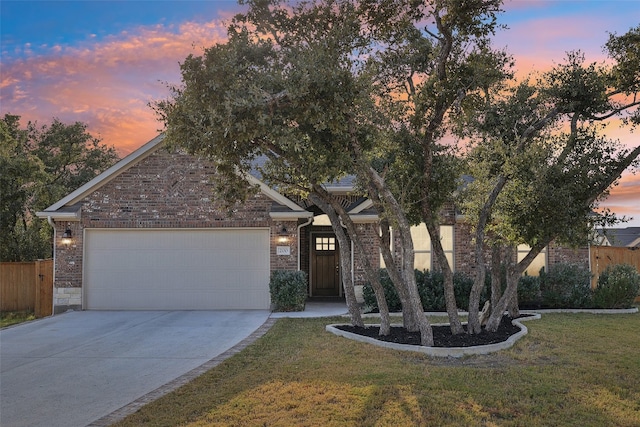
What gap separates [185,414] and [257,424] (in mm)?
902

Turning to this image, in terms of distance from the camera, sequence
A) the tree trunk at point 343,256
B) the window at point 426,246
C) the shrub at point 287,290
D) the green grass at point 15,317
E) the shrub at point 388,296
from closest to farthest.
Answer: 1. the tree trunk at point 343,256
2. the shrub at point 287,290
3. the shrub at point 388,296
4. the green grass at point 15,317
5. the window at point 426,246

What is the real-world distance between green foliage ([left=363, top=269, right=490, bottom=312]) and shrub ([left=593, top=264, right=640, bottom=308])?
141 inches

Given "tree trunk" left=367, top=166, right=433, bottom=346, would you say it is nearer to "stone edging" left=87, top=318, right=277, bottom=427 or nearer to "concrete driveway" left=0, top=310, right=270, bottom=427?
"stone edging" left=87, top=318, right=277, bottom=427

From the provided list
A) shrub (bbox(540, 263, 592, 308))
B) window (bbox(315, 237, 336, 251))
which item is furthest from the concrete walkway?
shrub (bbox(540, 263, 592, 308))

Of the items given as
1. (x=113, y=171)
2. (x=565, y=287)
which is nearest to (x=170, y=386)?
(x=113, y=171)

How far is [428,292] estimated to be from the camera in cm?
1414

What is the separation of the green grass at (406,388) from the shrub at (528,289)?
4786mm

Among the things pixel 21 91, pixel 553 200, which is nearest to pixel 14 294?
pixel 21 91

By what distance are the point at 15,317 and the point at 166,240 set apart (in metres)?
5.35

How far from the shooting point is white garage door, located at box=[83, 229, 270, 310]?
48.2ft

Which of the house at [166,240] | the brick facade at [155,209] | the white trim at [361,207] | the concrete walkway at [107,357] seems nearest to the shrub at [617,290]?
the house at [166,240]

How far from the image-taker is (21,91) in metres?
14.1

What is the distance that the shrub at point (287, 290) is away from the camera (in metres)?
13.9

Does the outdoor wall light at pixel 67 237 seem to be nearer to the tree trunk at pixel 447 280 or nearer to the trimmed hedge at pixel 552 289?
the trimmed hedge at pixel 552 289
